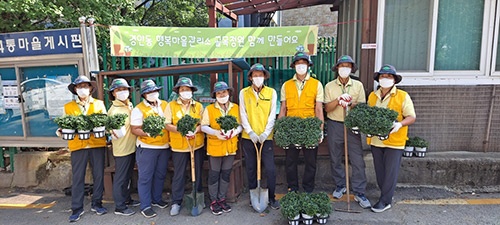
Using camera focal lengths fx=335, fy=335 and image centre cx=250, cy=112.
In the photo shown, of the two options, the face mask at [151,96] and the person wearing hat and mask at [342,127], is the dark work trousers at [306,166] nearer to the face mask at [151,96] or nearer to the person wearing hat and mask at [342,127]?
the person wearing hat and mask at [342,127]

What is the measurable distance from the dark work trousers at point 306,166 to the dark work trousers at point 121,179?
7.15 feet

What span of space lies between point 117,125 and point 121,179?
31.4 inches

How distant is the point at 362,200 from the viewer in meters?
4.62

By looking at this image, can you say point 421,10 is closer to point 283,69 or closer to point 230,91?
point 283,69

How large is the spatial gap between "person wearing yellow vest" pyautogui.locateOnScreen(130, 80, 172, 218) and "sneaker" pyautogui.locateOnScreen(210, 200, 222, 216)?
78cm

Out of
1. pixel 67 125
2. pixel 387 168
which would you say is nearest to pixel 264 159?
pixel 387 168

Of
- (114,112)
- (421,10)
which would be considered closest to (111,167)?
(114,112)

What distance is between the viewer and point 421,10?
5.44 metres

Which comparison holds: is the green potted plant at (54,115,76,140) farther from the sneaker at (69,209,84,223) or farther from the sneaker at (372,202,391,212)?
the sneaker at (372,202,391,212)

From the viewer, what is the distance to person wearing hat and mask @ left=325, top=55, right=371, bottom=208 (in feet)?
14.9

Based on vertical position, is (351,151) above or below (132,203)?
above

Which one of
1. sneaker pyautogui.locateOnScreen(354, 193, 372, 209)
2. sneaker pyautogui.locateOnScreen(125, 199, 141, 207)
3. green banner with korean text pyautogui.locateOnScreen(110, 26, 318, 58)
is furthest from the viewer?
green banner with korean text pyautogui.locateOnScreen(110, 26, 318, 58)

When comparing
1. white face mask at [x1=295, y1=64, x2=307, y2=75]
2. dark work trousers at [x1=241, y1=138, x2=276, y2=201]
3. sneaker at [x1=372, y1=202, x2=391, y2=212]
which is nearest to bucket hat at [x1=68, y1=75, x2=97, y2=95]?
dark work trousers at [x1=241, y1=138, x2=276, y2=201]

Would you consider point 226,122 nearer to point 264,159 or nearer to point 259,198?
point 264,159
